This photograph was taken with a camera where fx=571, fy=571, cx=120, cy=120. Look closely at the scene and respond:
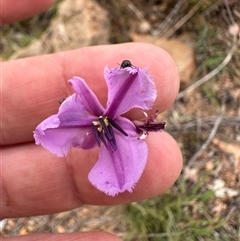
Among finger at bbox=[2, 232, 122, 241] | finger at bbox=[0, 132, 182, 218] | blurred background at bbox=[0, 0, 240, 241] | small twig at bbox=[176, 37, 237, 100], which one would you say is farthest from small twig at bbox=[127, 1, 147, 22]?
finger at bbox=[2, 232, 122, 241]

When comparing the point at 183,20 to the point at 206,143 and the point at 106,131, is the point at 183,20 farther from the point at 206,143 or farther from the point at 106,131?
the point at 106,131

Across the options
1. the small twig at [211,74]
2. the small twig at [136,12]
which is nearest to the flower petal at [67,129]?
the small twig at [211,74]

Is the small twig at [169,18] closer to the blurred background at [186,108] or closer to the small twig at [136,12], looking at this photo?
the blurred background at [186,108]

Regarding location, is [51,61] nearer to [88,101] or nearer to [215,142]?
[88,101]

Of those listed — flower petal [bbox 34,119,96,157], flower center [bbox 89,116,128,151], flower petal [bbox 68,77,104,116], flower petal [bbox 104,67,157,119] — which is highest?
flower petal [bbox 104,67,157,119]

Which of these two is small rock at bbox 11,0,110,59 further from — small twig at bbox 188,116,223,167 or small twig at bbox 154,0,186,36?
small twig at bbox 188,116,223,167

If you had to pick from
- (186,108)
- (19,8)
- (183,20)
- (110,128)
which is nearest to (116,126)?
(110,128)

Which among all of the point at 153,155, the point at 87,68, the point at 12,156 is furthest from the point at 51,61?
the point at 153,155
